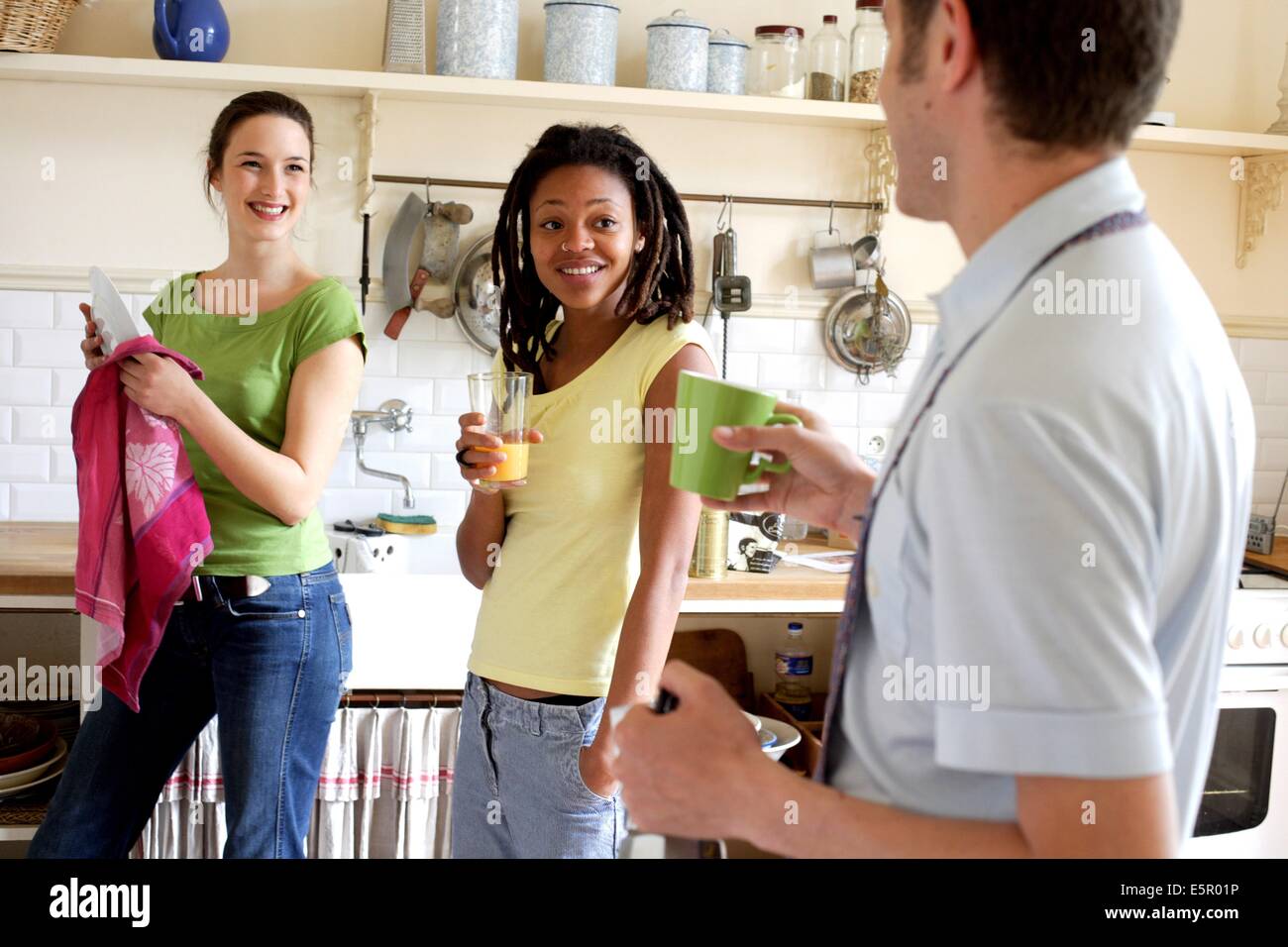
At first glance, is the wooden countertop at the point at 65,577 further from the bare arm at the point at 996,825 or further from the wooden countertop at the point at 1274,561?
the bare arm at the point at 996,825

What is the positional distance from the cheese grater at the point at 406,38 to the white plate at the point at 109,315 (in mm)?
1484

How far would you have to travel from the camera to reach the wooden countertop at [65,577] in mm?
2303

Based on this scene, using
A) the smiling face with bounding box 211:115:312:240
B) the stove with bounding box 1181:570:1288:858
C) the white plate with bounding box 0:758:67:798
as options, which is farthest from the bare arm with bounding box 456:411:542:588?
the stove with bounding box 1181:570:1288:858

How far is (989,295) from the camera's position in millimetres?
725

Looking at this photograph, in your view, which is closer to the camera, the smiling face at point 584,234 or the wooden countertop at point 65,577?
the smiling face at point 584,234

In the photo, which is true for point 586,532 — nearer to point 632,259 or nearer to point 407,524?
point 632,259

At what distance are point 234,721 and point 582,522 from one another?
2.05 feet

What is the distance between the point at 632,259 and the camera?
5.45ft

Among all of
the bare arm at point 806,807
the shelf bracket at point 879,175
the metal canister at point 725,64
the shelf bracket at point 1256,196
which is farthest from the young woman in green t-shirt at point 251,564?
the shelf bracket at point 1256,196

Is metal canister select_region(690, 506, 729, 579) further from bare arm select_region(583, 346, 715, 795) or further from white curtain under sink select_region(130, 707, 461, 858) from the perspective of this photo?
bare arm select_region(583, 346, 715, 795)

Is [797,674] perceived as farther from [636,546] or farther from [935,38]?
[935,38]

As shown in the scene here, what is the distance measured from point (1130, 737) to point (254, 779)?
148 cm
